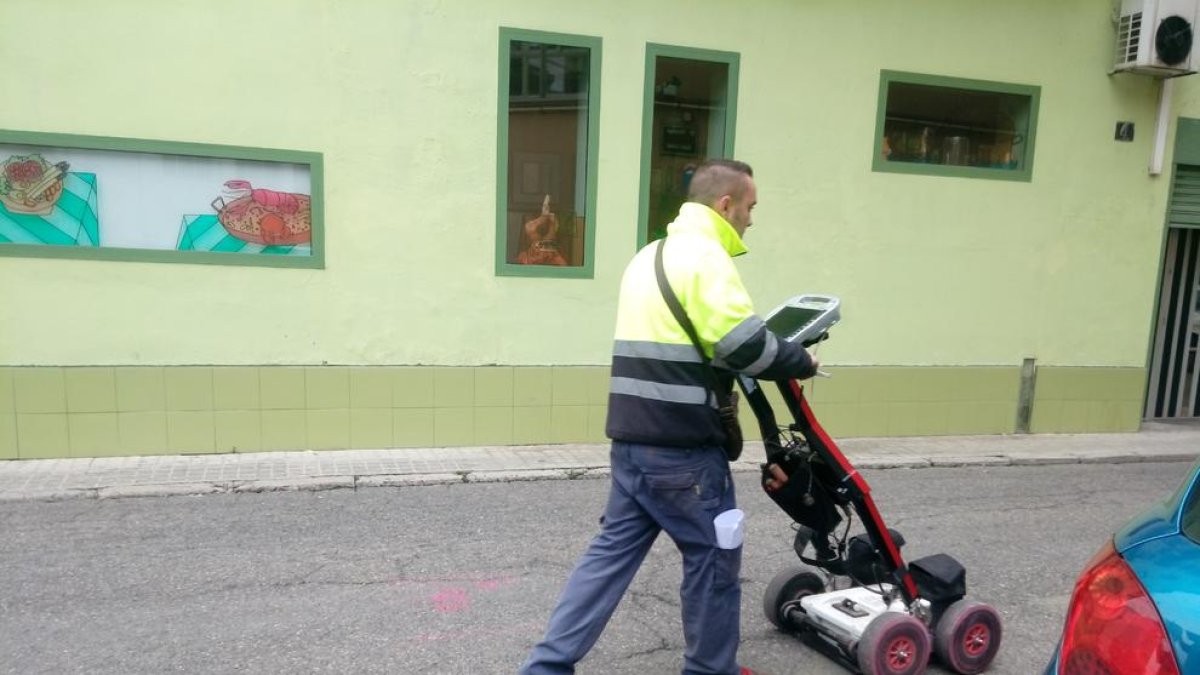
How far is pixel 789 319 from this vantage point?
10.5ft

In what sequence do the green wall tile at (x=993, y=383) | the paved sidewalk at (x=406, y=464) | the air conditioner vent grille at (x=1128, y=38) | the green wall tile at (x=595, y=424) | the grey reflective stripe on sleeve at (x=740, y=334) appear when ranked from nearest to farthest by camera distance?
1. the grey reflective stripe on sleeve at (x=740, y=334)
2. the paved sidewalk at (x=406, y=464)
3. the green wall tile at (x=595, y=424)
4. the air conditioner vent grille at (x=1128, y=38)
5. the green wall tile at (x=993, y=383)

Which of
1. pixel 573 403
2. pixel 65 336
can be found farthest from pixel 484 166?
pixel 65 336

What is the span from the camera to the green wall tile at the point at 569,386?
7.23m

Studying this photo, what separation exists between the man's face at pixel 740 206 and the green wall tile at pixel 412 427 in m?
4.46

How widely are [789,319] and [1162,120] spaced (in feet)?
23.7

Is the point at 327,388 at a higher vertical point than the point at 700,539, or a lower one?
lower

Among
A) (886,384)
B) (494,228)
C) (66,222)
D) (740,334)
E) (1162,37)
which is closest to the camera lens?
(740,334)

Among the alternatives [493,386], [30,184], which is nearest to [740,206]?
[493,386]

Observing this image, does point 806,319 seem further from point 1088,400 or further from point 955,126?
point 1088,400

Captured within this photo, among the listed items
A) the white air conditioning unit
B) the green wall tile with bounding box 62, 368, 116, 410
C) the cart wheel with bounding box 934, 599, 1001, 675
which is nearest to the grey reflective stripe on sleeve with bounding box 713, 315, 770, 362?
the cart wheel with bounding box 934, 599, 1001, 675

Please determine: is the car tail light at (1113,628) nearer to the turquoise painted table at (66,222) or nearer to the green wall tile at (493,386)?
the green wall tile at (493,386)

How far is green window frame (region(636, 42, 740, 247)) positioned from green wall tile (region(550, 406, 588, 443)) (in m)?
1.55

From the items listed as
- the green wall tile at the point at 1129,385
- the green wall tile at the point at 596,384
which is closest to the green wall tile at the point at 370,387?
the green wall tile at the point at 596,384

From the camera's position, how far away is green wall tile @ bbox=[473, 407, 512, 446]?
709 centimetres
